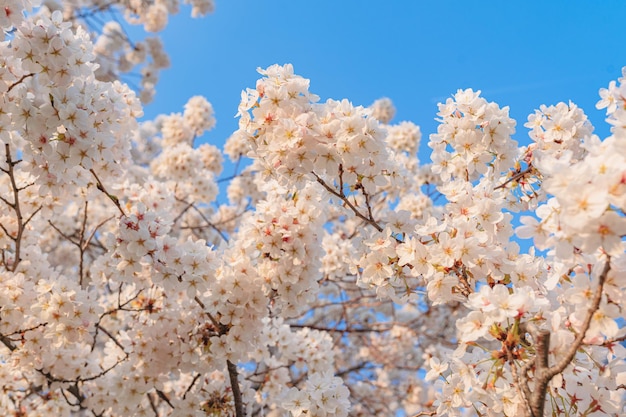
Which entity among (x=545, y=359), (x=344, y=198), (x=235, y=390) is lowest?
(x=545, y=359)

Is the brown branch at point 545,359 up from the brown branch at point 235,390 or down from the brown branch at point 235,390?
down

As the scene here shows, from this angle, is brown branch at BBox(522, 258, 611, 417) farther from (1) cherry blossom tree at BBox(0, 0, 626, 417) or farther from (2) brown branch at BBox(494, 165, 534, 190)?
(2) brown branch at BBox(494, 165, 534, 190)

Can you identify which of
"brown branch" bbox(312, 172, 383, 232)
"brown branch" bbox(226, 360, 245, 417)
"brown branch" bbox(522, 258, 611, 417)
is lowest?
"brown branch" bbox(522, 258, 611, 417)

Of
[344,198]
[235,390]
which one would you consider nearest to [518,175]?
[344,198]

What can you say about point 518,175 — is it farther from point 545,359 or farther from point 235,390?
point 235,390

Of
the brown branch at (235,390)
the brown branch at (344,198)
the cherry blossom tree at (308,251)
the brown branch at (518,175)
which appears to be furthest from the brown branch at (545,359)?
the brown branch at (235,390)

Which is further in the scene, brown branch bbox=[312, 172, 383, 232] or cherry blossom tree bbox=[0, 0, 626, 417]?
brown branch bbox=[312, 172, 383, 232]

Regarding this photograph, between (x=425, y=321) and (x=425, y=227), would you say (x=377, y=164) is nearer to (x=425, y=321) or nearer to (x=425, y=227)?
(x=425, y=227)

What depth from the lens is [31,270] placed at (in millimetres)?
3699

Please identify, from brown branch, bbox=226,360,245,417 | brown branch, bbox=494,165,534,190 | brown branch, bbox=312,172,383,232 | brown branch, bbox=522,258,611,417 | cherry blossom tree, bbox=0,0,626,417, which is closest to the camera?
brown branch, bbox=522,258,611,417

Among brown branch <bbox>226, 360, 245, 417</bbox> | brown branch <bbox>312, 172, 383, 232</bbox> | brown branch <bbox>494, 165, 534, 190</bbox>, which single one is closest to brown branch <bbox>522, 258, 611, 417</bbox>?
brown branch <bbox>312, 172, 383, 232</bbox>

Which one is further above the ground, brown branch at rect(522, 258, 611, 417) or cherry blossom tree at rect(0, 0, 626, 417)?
cherry blossom tree at rect(0, 0, 626, 417)

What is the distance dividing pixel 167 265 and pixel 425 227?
1.64 m

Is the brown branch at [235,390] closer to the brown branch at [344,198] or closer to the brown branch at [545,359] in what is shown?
the brown branch at [344,198]
